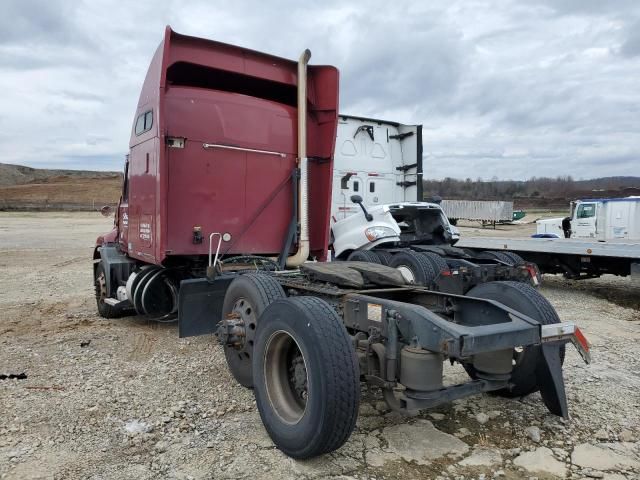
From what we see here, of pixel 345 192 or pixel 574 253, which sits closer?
pixel 574 253

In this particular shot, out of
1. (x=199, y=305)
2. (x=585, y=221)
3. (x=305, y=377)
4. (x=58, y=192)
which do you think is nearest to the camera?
(x=305, y=377)

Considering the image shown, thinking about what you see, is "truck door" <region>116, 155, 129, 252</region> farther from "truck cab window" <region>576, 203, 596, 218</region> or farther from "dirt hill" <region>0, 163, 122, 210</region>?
"dirt hill" <region>0, 163, 122, 210</region>

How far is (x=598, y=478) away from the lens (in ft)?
10.6

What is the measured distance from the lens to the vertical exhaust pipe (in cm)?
643

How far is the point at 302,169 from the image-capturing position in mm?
6578

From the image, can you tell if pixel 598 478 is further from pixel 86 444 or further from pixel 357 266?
pixel 86 444

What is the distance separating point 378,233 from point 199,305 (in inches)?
159

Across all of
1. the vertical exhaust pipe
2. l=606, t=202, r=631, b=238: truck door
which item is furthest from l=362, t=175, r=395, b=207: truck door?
l=606, t=202, r=631, b=238: truck door

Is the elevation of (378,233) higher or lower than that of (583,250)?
higher

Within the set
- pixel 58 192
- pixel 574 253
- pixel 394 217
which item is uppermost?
pixel 58 192

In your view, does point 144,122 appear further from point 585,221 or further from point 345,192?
point 585,221

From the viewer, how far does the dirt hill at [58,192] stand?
5438cm

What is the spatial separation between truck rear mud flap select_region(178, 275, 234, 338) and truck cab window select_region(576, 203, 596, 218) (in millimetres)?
13740

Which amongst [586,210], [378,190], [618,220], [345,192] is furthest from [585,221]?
[345,192]
